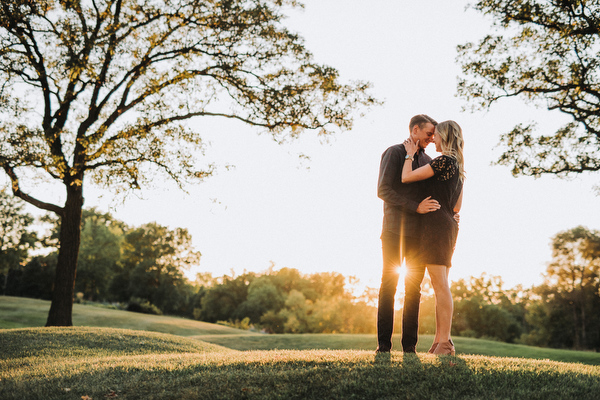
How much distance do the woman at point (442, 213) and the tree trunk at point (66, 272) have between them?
41.1ft

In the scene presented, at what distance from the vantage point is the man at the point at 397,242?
5.14m

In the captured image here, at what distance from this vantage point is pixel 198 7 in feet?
49.9

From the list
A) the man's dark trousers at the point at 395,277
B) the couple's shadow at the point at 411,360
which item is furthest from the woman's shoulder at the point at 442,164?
the couple's shadow at the point at 411,360

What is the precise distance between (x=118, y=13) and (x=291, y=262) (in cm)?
5559

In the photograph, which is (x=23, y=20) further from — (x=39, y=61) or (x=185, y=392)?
(x=185, y=392)

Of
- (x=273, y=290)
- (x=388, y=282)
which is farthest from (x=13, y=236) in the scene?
(x=388, y=282)

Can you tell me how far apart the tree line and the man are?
96.3 feet

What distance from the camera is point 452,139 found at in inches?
202

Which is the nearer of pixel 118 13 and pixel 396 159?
pixel 396 159

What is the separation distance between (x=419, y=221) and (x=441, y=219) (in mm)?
279

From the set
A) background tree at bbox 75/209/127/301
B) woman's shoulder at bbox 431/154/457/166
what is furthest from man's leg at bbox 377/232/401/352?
background tree at bbox 75/209/127/301

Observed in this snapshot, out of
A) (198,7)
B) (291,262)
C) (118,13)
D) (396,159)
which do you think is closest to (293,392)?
(396,159)

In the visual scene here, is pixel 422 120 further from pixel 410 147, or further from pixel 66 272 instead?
pixel 66 272

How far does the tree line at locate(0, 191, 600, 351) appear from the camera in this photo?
39.5 meters
